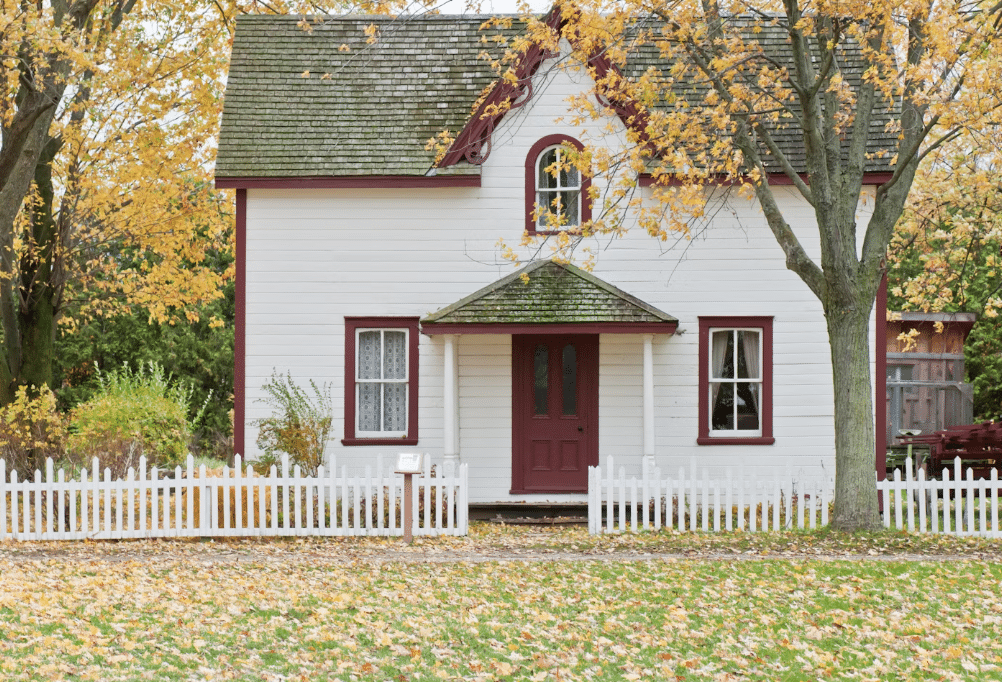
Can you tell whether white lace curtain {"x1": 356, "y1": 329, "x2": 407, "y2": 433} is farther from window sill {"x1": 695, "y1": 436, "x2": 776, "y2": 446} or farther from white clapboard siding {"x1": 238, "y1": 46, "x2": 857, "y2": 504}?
window sill {"x1": 695, "y1": 436, "x2": 776, "y2": 446}

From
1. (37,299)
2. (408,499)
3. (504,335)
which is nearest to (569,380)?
(504,335)

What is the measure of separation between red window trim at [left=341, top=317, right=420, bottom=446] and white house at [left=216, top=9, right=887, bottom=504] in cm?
3

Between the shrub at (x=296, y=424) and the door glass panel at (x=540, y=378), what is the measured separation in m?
3.18

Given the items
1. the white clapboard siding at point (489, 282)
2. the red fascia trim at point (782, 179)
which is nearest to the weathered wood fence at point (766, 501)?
the white clapboard siding at point (489, 282)

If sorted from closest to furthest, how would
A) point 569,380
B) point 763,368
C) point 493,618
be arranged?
point 493,618
point 763,368
point 569,380

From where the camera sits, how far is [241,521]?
1427cm

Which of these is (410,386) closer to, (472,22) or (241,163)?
(241,163)

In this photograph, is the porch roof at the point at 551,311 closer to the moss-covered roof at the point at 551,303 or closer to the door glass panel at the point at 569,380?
→ the moss-covered roof at the point at 551,303

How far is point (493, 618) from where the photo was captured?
9156 millimetres

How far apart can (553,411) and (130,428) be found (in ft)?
21.0

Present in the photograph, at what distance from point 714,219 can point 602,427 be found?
146 inches

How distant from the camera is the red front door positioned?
16922 millimetres

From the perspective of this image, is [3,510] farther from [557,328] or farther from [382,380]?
[557,328]

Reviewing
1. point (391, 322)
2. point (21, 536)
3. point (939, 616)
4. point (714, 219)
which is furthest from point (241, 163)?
point (939, 616)
